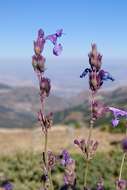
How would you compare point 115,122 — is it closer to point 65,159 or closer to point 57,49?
point 57,49

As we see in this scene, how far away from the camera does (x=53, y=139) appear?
17.8 metres

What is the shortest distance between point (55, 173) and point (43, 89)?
315 inches

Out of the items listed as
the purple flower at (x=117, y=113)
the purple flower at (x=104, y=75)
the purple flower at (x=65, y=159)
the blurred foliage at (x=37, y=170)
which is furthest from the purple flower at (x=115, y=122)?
the blurred foliage at (x=37, y=170)

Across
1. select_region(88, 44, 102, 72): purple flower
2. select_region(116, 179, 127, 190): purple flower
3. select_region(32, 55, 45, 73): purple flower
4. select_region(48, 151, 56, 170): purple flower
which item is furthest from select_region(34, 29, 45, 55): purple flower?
select_region(116, 179, 127, 190): purple flower

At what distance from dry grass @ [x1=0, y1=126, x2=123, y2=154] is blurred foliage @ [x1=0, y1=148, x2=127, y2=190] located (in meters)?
2.62

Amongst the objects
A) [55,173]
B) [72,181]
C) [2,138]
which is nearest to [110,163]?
[55,173]

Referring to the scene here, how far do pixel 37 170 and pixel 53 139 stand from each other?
6917mm

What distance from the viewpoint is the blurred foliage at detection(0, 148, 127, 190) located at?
9.97 m

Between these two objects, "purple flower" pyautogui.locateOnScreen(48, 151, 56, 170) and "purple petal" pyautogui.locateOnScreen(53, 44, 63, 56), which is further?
"purple flower" pyautogui.locateOnScreen(48, 151, 56, 170)

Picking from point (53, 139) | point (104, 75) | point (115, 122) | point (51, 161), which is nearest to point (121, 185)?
point (115, 122)

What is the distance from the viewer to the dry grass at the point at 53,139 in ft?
52.3

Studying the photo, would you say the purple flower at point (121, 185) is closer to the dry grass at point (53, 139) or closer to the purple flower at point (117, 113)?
the purple flower at point (117, 113)

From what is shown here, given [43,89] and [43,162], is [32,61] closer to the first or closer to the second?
[43,89]

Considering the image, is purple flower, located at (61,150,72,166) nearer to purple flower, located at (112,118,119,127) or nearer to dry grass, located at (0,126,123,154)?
purple flower, located at (112,118,119,127)
